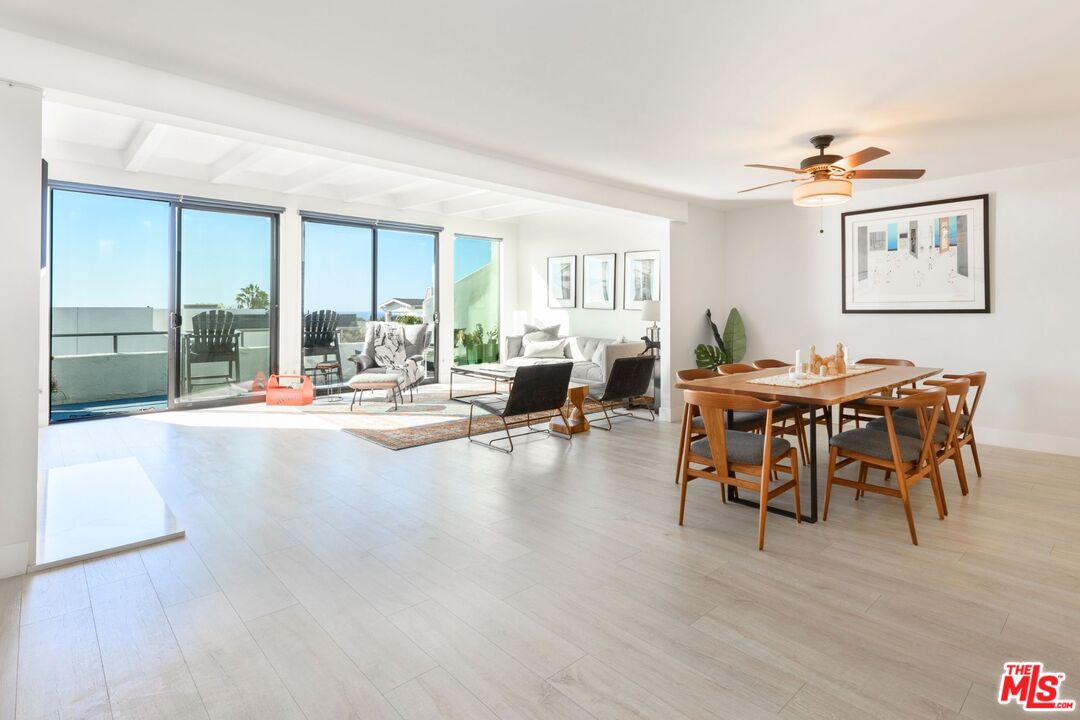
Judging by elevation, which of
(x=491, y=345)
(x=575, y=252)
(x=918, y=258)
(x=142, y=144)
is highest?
(x=142, y=144)

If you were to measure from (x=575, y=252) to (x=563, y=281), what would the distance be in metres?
0.52

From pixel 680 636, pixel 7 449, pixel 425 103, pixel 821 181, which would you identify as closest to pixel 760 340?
pixel 821 181

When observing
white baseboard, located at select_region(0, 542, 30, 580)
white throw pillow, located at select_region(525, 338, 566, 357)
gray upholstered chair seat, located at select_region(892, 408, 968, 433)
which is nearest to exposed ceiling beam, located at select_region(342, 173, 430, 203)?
white throw pillow, located at select_region(525, 338, 566, 357)

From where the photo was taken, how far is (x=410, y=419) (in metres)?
6.50

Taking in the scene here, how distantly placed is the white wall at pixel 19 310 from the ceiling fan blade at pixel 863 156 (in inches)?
179

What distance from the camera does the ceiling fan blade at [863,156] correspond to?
11.8 ft

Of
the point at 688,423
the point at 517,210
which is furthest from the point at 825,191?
the point at 517,210

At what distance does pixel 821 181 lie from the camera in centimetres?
408

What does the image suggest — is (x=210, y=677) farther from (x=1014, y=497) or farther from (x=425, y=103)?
(x=1014, y=497)

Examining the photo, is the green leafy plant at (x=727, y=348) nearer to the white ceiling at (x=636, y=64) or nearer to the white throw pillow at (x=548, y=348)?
the white throw pillow at (x=548, y=348)

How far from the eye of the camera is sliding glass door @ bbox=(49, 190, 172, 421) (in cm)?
655

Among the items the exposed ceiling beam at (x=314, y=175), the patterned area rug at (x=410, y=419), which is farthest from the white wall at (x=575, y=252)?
the exposed ceiling beam at (x=314, y=175)

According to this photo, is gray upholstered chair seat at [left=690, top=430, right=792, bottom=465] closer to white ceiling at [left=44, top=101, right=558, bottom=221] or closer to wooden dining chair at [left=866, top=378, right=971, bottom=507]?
wooden dining chair at [left=866, top=378, right=971, bottom=507]

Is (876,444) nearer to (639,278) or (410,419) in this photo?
(410,419)
